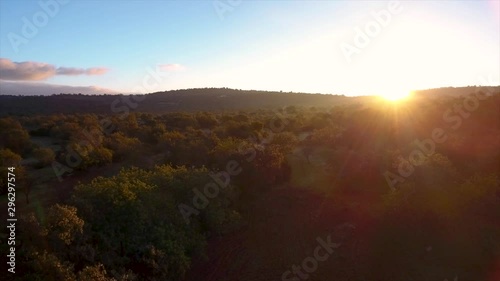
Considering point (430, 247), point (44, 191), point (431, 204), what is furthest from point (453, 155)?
point (44, 191)

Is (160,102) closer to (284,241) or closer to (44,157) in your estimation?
(44,157)

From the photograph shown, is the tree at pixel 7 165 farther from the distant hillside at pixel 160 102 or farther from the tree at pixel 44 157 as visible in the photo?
the distant hillside at pixel 160 102

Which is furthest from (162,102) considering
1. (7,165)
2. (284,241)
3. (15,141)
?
(284,241)

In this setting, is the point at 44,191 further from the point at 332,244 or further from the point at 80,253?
the point at 332,244

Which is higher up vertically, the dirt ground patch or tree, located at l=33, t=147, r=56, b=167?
tree, located at l=33, t=147, r=56, b=167

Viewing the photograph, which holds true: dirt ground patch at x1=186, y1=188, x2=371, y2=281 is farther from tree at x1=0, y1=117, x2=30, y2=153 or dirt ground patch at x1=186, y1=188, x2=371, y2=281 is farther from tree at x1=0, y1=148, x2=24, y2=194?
tree at x1=0, y1=117, x2=30, y2=153

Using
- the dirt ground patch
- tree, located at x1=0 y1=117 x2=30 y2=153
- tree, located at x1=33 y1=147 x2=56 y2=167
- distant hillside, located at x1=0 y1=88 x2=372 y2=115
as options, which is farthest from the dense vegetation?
distant hillside, located at x1=0 y1=88 x2=372 y2=115
